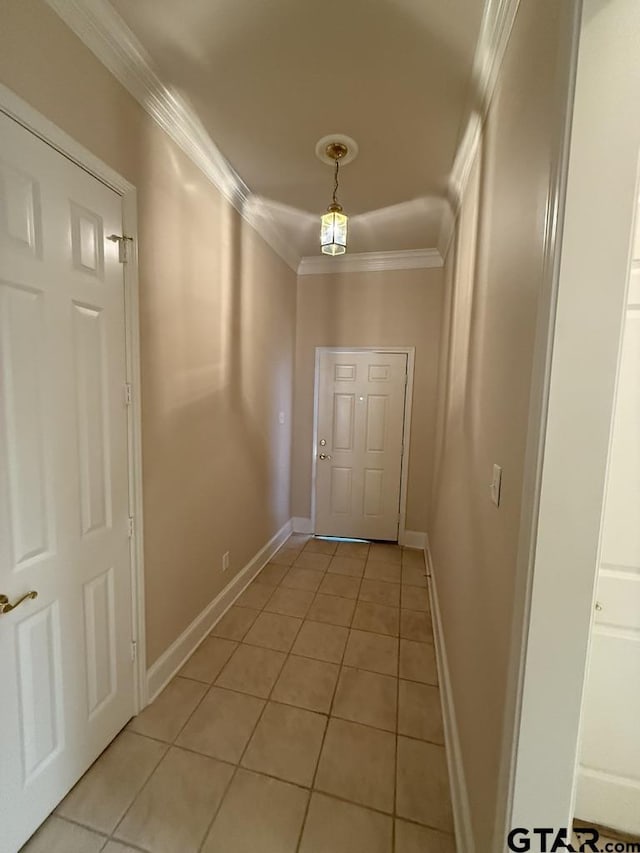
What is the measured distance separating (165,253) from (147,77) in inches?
25.4

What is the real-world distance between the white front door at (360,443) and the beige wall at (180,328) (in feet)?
2.91

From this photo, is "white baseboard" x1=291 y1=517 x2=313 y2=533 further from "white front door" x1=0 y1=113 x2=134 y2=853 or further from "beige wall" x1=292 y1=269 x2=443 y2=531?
"white front door" x1=0 y1=113 x2=134 y2=853

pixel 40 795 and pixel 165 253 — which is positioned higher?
pixel 165 253

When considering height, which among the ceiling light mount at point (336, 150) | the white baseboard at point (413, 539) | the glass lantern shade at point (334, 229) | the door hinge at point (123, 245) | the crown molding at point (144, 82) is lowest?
the white baseboard at point (413, 539)

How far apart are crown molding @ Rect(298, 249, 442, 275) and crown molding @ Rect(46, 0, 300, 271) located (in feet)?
4.29

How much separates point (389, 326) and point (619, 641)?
2825 mm

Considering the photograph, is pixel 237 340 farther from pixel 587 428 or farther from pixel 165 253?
pixel 587 428

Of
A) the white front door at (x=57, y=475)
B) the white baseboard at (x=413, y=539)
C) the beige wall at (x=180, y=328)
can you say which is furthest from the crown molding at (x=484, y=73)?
the white baseboard at (x=413, y=539)

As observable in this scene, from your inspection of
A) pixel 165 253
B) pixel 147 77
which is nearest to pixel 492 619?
Answer: pixel 165 253

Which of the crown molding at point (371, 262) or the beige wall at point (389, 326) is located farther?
the beige wall at point (389, 326)

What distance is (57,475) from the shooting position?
47.9 inches

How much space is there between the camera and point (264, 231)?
2.77m

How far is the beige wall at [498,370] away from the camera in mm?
872

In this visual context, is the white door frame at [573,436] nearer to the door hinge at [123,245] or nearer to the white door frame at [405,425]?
the door hinge at [123,245]
